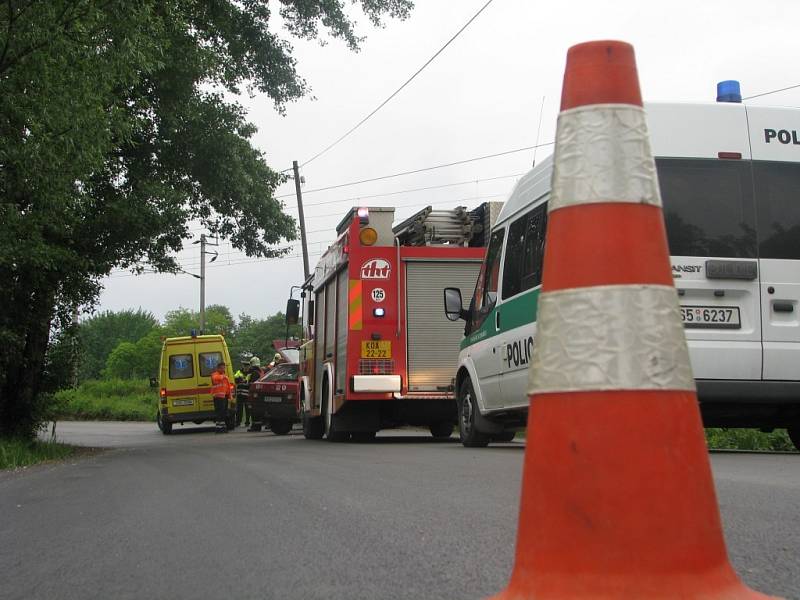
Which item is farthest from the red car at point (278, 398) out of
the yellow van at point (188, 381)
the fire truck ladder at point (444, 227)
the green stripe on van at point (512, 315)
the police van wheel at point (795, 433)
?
the police van wheel at point (795, 433)

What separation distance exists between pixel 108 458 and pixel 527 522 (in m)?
12.4

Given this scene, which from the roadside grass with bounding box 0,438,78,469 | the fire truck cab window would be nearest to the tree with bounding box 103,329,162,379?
the roadside grass with bounding box 0,438,78,469

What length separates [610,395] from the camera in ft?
8.18

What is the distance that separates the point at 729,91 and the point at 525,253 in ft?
8.21

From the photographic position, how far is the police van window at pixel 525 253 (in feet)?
31.6

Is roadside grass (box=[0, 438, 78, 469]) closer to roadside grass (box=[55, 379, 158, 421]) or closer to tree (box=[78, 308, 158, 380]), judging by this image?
roadside grass (box=[55, 379, 158, 421])

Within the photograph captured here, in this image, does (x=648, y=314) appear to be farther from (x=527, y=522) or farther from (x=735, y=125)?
(x=735, y=125)

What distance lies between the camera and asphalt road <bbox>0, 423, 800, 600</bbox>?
3.94 metres

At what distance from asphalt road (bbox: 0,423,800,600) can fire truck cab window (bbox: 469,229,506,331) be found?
93.6 inches

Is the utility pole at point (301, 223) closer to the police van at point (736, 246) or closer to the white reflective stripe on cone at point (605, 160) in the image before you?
the police van at point (736, 246)

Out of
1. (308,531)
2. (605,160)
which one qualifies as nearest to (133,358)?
(308,531)

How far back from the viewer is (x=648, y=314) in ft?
8.45

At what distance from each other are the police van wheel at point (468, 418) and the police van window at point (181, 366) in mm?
17366

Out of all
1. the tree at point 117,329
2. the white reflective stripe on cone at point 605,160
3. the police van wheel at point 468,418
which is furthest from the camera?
the tree at point 117,329
